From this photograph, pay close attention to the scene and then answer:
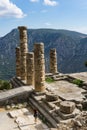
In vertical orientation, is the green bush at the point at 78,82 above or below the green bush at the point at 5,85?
above

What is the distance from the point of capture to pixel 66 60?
190m

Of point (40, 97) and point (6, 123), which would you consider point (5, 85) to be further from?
point (6, 123)

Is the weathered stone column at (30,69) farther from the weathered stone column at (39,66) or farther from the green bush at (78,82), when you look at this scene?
the green bush at (78,82)

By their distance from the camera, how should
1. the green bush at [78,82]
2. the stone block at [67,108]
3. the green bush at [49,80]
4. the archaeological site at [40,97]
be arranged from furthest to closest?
the green bush at [49,80], the green bush at [78,82], the archaeological site at [40,97], the stone block at [67,108]

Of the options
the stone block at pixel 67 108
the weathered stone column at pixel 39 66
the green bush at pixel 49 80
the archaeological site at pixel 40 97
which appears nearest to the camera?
the stone block at pixel 67 108

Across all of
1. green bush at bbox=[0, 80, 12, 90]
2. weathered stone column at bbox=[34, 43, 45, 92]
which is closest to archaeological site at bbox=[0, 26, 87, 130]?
weathered stone column at bbox=[34, 43, 45, 92]

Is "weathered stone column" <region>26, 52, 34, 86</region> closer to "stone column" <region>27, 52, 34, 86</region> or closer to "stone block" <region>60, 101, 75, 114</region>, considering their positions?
"stone column" <region>27, 52, 34, 86</region>

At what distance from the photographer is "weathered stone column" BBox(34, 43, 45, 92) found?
84.4 ft

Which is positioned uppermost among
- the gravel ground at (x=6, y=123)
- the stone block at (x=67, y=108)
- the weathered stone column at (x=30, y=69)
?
the weathered stone column at (x=30, y=69)

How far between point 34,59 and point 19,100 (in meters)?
4.01

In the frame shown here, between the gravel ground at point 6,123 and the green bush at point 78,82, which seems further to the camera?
the green bush at point 78,82

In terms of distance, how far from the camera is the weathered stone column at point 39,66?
25730 millimetres

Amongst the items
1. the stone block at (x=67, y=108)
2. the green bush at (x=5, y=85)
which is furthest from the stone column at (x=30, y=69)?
the stone block at (x=67, y=108)

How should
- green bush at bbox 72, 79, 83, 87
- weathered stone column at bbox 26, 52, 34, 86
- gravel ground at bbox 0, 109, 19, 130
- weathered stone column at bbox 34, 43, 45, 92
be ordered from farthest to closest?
1. green bush at bbox 72, 79, 83, 87
2. weathered stone column at bbox 26, 52, 34, 86
3. weathered stone column at bbox 34, 43, 45, 92
4. gravel ground at bbox 0, 109, 19, 130
